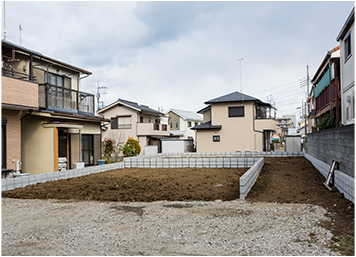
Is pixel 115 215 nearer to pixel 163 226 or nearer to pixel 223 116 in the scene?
pixel 163 226

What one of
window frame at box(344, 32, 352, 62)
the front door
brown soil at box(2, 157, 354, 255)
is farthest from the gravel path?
window frame at box(344, 32, 352, 62)

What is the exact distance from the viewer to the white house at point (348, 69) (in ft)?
35.1

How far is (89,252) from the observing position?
11.2 ft

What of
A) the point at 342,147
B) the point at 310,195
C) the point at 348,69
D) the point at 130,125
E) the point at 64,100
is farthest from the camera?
the point at 130,125

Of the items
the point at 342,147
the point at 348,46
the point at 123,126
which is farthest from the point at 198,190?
the point at 123,126

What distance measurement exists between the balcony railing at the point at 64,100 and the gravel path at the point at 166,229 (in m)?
5.89

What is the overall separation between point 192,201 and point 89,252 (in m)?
3.04

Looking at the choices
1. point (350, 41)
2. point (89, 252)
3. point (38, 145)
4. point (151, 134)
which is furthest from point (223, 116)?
point (89, 252)

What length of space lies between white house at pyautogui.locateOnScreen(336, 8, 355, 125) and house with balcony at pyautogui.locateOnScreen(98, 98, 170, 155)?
17179mm

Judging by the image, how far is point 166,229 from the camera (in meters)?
4.22

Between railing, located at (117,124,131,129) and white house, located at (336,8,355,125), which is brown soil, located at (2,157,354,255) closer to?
white house, located at (336,8,355,125)

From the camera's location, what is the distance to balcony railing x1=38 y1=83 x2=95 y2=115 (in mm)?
10938

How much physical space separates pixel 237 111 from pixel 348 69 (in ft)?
41.4

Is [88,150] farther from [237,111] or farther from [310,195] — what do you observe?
[237,111]
